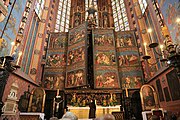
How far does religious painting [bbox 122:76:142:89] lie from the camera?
1059cm

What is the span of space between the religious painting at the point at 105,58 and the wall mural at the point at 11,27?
6.34 metres

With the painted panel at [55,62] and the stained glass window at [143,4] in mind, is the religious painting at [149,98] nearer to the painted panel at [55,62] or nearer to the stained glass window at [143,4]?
the painted panel at [55,62]

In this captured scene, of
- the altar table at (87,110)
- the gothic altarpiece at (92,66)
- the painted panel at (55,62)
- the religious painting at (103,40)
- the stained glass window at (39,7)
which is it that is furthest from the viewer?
the stained glass window at (39,7)

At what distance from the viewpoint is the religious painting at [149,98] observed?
28.0 feet

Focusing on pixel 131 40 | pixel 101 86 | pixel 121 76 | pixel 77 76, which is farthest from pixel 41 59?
pixel 131 40

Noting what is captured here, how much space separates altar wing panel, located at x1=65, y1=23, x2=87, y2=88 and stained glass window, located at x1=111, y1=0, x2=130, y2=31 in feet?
19.9

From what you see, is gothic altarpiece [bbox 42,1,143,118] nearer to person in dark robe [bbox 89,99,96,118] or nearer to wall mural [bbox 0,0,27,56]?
person in dark robe [bbox 89,99,96,118]

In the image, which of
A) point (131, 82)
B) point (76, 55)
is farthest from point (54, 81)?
point (131, 82)

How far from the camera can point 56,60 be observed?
1225 centimetres

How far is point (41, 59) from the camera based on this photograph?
11.7 m

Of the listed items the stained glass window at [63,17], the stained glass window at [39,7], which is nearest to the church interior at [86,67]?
the stained glass window at [39,7]

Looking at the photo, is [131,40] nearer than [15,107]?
No

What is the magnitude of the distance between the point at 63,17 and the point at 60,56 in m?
7.87

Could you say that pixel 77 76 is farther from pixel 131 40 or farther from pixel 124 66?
pixel 131 40
